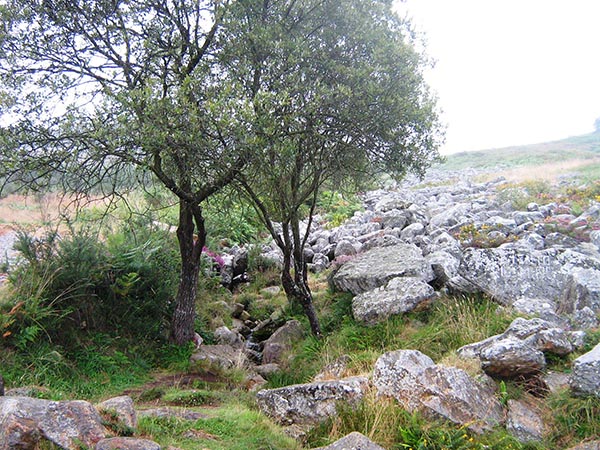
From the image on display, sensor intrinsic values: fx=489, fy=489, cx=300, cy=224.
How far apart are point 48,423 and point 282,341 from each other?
24.0ft

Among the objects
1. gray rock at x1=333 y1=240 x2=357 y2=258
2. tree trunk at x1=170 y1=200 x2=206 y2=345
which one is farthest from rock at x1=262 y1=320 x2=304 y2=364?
gray rock at x1=333 y1=240 x2=357 y2=258

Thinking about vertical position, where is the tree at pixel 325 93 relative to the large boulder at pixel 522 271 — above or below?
above

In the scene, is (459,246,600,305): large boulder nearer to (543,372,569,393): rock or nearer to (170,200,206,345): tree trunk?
(543,372,569,393): rock

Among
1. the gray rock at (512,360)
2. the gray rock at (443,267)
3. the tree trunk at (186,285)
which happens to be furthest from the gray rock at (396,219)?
the gray rock at (512,360)

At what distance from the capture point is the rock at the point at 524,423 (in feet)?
19.6

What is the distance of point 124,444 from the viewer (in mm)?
4602

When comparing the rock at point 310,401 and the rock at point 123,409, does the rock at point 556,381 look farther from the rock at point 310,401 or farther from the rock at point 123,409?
the rock at point 123,409

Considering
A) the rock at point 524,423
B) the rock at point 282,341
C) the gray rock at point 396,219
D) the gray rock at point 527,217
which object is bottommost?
the rock at point 282,341

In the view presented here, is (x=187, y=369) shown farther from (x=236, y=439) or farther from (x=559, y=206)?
(x=559, y=206)

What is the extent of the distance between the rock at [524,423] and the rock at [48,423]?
4.78 m

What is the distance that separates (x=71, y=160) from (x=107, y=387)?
4.26 m

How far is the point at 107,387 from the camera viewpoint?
8.81 m

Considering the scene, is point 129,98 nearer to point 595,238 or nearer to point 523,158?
point 595,238

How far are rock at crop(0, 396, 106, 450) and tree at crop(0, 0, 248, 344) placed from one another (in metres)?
4.47
